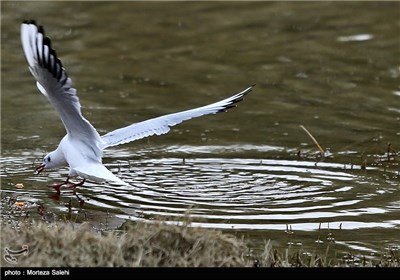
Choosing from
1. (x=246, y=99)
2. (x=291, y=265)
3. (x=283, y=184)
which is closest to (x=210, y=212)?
(x=283, y=184)

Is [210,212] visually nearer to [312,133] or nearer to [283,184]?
[283,184]

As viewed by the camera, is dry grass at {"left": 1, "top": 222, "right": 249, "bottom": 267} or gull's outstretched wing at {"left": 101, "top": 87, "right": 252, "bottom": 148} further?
gull's outstretched wing at {"left": 101, "top": 87, "right": 252, "bottom": 148}

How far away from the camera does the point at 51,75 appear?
716 centimetres

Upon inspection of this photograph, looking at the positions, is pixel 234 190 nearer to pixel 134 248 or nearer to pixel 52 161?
pixel 52 161

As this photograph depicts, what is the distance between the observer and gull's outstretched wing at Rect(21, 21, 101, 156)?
22.6 ft

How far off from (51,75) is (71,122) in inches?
30.8

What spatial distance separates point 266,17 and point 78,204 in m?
8.44

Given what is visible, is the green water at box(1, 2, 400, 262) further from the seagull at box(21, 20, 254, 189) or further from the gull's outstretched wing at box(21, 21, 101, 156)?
the gull's outstretched wing at box(21, 21, 101, 156)

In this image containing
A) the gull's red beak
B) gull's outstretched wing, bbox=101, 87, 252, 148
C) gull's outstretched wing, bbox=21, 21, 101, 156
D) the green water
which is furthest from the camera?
the gull's red beak

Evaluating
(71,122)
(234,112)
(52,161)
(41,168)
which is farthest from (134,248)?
(234,112)

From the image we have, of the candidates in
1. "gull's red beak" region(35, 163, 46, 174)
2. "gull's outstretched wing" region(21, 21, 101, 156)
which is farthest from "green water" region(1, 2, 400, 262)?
"gull's outstretched wing" region(21, 21, 101, 156)

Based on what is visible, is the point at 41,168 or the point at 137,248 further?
the point at 41,168

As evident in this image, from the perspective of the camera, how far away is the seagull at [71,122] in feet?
22.9
